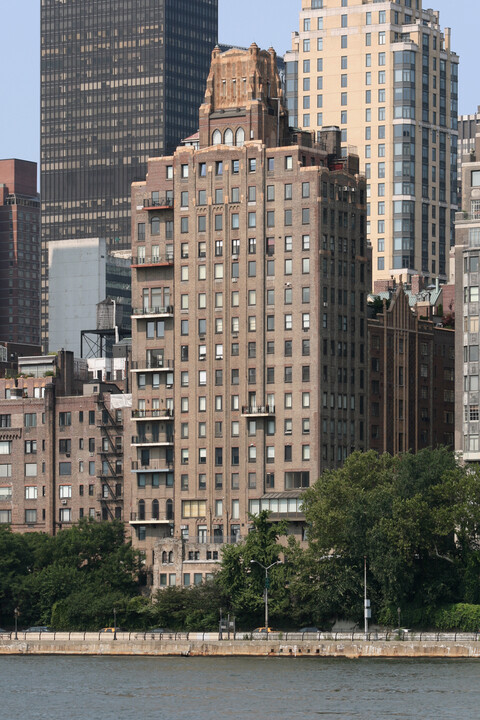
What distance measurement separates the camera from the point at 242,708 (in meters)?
158

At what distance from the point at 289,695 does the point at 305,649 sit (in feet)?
109

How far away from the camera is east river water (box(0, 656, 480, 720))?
156375 millimetres

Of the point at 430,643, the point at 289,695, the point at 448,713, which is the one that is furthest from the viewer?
the point at 430,643

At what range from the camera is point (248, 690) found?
169750 millimetres

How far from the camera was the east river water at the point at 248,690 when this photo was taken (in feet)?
513

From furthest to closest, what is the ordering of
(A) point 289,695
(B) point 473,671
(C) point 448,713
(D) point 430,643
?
(D) point 430,643
(B) point 473,671
(A) point 289,695
(C) point 448,713

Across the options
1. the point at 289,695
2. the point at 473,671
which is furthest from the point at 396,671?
the point at 289,695

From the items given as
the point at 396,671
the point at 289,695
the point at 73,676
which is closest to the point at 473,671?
the point at 396,671

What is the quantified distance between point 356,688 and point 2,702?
96.1 ft

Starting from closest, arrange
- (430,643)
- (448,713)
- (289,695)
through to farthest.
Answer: (448,713) < (289,695) < (430,643)

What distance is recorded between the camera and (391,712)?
15375cm

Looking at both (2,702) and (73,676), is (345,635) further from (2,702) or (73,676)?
(2,702)

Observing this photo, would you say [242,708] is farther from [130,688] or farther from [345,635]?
[345,635]

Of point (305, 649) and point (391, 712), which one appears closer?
point (391, 712)
